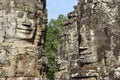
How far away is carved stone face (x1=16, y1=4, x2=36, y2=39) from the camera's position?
834 cm

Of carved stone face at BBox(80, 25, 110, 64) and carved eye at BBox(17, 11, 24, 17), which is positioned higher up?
carved eye at BBox(17, 11, 24, 17)

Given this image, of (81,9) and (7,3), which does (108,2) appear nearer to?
(81,9)

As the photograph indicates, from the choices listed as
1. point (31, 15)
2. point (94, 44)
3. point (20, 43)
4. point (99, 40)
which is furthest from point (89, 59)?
point (31, 15)

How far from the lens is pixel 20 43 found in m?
8.30

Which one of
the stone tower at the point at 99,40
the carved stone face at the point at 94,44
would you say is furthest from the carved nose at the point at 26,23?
the carved stone face at the point at 94,44

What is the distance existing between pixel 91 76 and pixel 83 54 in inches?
20.8

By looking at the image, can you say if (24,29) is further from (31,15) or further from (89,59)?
(89,59)

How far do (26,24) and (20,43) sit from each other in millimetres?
457

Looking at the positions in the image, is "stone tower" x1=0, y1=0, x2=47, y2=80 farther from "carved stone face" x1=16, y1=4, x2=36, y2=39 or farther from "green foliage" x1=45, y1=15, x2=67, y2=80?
"green foliage" x1=45, y1=15, x2=67, y2=80

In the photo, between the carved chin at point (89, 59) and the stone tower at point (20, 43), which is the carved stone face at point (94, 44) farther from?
the stone tower at point (20, 43)

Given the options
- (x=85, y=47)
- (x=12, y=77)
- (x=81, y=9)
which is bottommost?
(x=12, y=77)

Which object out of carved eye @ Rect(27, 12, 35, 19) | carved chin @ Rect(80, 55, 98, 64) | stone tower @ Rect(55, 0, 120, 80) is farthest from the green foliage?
carved chin @ Rect(80, 55, 98, 64)

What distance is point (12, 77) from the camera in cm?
808

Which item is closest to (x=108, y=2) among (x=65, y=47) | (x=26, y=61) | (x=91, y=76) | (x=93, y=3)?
(x=93, y=3)
